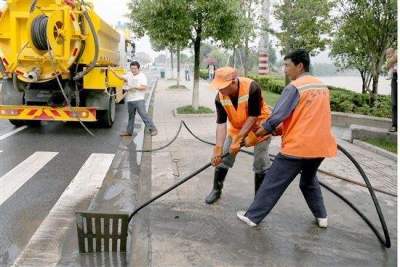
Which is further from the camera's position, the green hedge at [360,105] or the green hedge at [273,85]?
the green hedge at [273,85]

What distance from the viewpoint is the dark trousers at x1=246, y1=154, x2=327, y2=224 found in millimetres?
4078

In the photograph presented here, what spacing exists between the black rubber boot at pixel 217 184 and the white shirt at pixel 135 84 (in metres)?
4.31

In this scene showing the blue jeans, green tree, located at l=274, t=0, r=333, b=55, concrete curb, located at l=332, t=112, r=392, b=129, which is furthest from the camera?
green tree, located at l=274, t=0, r=333, b=55

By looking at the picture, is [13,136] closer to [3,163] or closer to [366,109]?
[3,163]

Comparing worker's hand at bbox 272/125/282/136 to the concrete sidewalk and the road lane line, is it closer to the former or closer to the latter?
the concrete sidewalk

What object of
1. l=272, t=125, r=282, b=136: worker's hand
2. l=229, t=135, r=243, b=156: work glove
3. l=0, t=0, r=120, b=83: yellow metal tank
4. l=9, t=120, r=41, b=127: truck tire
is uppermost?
l=0, t=0, r=120, b=83: yellow metal tank

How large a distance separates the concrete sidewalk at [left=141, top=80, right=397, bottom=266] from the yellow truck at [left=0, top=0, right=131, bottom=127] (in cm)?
337

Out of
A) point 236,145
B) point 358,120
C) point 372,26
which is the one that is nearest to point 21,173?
point 236,145

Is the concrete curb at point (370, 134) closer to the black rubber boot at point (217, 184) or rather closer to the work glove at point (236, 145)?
the black rubber boot at point (217, 184)

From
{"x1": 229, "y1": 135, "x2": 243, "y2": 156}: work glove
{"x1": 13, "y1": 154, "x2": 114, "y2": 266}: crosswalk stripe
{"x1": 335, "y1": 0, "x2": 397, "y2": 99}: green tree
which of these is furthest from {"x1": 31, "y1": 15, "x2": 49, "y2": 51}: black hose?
{"x1": 335, "y1": 0, "x2": 397, "y2": 99}: green tree

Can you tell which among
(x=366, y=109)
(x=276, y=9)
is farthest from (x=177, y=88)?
(x=366, y=109)

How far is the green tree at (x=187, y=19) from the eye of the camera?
11422 mm

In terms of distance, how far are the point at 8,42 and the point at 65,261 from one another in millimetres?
6068

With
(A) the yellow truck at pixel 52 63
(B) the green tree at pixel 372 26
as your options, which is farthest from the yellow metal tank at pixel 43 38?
(B) the green tree at pixel 372 26
